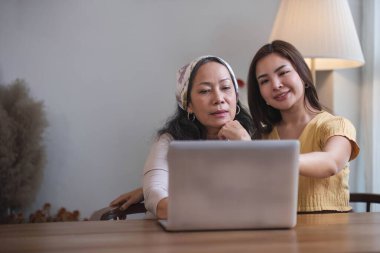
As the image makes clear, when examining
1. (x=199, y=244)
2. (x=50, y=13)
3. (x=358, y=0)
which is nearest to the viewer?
(x=199, y=244)

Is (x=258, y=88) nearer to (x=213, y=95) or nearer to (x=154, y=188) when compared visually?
(x=213, y=95)

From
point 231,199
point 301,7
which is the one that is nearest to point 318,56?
point 301,7

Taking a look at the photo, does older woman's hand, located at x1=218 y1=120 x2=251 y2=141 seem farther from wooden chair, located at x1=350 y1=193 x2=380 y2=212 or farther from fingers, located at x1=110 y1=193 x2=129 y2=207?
wooden chair, located at x1=350 y1=193 x2=380 y2=212

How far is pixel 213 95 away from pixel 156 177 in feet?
1.05

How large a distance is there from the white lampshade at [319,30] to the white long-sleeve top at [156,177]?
89 centimetres

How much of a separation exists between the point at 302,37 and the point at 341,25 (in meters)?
0.19

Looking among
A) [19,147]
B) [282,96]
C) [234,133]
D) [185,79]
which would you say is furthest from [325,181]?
[19,147]

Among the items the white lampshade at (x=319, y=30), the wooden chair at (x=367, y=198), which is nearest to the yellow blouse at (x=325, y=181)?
the wooden chair at (x=367, y=198)

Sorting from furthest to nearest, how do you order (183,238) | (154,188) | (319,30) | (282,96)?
(319,30), (282,96), (154,188), (183,238)

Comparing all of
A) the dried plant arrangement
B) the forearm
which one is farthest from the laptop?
the dried plant arrangement

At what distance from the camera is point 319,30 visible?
2039mm

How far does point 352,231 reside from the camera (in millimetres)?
851

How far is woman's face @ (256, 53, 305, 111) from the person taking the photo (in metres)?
1.58

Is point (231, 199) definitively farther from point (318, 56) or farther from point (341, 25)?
point (341, 25)
